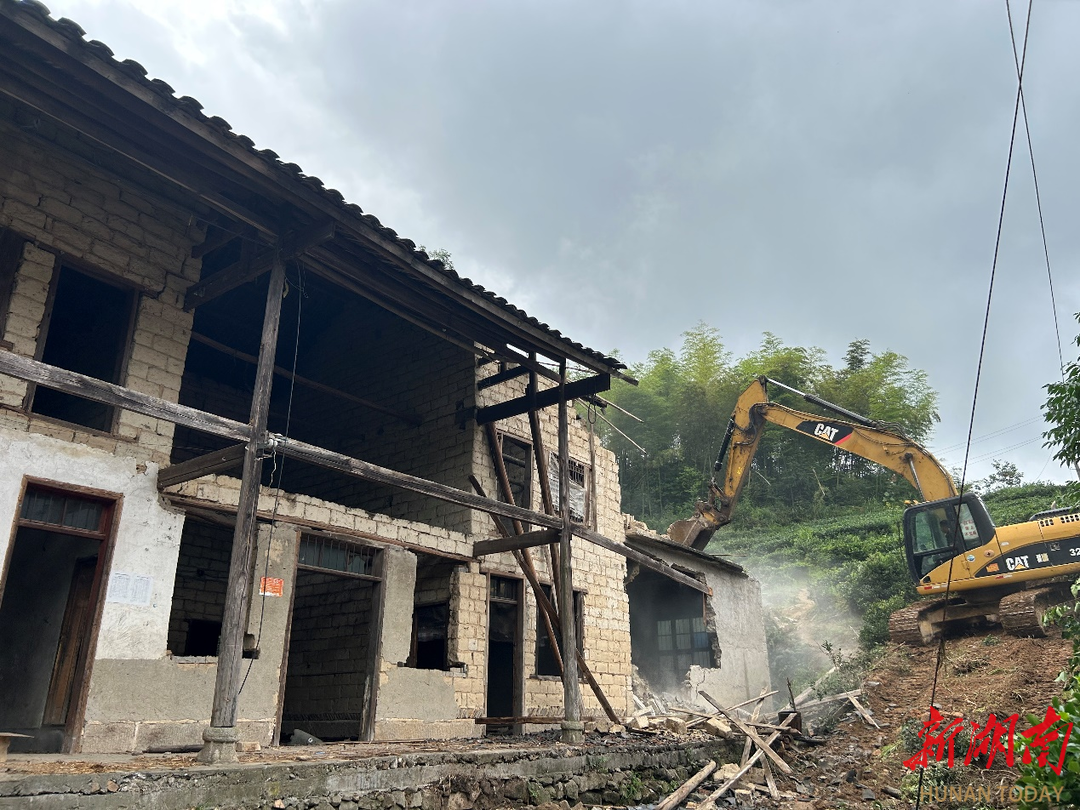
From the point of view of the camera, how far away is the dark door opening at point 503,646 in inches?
512

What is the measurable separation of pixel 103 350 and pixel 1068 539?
1565cm

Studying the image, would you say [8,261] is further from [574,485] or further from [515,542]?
[574,485]

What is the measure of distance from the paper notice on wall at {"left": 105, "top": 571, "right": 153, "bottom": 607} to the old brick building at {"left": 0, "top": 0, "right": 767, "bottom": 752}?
0.10 feet

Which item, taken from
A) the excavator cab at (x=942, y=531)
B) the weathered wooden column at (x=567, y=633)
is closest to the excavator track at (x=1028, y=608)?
the excavator cab at (x=942, y=531)

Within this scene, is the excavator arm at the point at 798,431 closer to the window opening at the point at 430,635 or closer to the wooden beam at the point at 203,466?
the window opening at the point at 430,635

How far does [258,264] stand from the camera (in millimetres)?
8711

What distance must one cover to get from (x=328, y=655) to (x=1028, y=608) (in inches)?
458

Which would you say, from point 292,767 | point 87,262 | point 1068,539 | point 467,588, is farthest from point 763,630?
point 87,262

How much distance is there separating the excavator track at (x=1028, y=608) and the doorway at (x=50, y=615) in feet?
46.1

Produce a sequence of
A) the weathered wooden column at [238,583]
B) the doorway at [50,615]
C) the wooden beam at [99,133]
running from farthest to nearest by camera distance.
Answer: the doorway at [50,615] < the weathered wooden column at [238,583] < the wooden beam at [99,133]

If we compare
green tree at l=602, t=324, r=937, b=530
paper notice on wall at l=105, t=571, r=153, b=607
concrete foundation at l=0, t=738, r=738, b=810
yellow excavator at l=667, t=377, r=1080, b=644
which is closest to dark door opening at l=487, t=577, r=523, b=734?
concrete foundation at l=0, t=738, r=738, b=810

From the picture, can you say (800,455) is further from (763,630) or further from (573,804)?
(573,804)

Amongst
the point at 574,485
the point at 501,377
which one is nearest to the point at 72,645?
the point at 501,377

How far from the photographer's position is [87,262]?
919 centimetres
